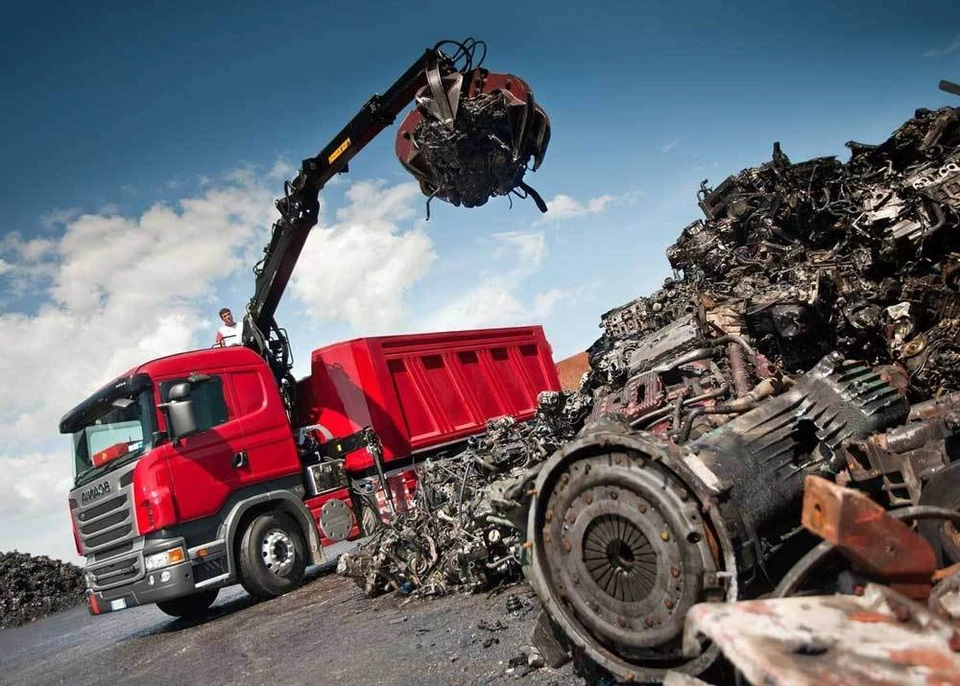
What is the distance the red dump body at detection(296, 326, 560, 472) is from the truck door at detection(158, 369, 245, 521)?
144 cm

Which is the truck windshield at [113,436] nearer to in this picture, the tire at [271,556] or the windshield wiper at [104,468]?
the windshield wiper at [104,468]

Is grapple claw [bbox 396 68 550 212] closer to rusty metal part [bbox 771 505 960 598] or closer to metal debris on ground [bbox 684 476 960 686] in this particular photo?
rusty metal part [bbox 771 505 960 598]

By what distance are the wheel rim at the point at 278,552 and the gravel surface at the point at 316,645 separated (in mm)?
313

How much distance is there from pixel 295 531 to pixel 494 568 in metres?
3.22

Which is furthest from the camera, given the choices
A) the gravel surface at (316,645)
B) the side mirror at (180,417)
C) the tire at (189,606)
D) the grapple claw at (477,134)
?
the tire at (189,606)

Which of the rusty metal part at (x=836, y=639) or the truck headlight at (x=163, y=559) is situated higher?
the truck headlight at (x=163, y=559)

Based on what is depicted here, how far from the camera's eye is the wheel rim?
6473 millimetres

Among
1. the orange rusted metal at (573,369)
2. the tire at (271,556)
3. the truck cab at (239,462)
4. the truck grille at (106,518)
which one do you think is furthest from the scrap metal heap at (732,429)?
the orange rusted metal at (573,369)

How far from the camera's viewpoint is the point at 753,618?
1.21 metres

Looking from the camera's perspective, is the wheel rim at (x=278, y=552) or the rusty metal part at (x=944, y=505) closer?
the rusty metal part at (x=944, y=505)

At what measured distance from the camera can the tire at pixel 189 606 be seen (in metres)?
7.05

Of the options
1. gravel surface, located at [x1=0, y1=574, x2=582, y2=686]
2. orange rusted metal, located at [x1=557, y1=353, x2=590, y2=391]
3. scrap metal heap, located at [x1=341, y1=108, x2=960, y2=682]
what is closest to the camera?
scrap metal heap, located at [x1=341, y1=108, x2=960, y2=682]

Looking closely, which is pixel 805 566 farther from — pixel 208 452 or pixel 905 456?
pixel 208 452

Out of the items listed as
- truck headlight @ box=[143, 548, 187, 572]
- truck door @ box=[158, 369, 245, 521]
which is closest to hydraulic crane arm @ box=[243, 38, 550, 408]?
truck door @ box=[158, 369, 245, 521]
